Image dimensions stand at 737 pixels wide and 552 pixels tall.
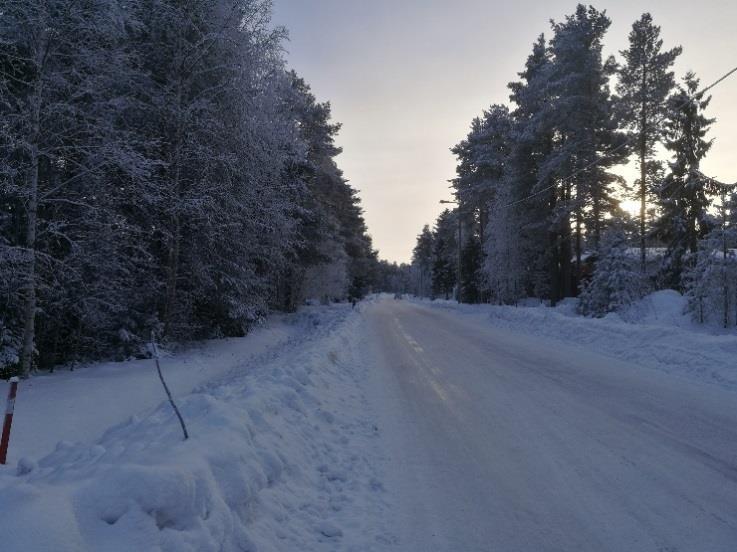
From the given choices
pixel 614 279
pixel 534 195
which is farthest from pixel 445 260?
pixel 614 279

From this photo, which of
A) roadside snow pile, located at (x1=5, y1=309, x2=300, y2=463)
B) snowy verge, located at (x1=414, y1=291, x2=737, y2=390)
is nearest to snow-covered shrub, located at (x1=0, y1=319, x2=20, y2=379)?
roadside snow pile, located at (x1=5, y1=309, x2=300, y2=463)

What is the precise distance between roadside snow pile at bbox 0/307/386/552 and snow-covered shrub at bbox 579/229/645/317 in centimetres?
1880

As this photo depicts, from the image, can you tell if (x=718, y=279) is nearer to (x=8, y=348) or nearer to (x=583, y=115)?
(x=583, y=115)

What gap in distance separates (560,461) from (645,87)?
30401 mm

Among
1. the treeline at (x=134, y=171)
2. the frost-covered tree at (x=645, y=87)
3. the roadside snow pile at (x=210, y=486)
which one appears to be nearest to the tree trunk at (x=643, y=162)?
the frost-covered tree at (x=645, y=87)

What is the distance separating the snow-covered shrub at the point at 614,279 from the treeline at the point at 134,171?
1457cm

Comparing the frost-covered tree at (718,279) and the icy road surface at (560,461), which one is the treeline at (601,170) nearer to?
the frost-covered tree at (718,279)

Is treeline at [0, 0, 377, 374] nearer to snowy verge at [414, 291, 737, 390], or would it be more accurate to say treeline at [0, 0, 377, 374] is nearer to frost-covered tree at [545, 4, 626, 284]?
snowy verge at [414, 291, 737, 390]

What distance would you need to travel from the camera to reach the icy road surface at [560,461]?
11.6 ft

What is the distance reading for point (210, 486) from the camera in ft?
10.3

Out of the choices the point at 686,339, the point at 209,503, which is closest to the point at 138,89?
the point at 209,503

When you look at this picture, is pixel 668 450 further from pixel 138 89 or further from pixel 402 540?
pixel 138 89

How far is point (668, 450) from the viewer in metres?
5.18

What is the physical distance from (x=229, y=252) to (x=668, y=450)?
42.6 feet
